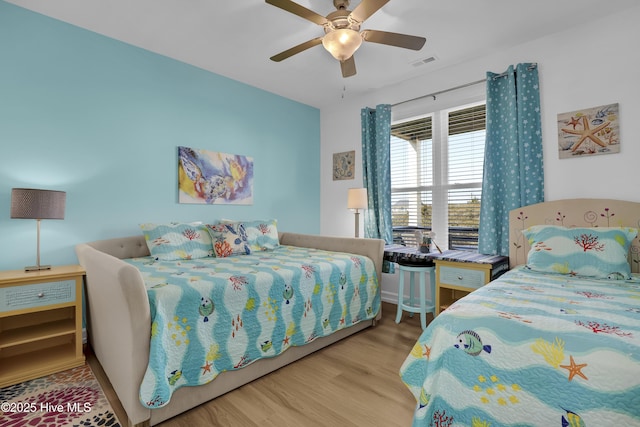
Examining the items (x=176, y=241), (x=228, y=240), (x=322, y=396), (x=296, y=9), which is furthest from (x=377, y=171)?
(x=322, y=396)

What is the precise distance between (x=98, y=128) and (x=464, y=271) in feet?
10.7

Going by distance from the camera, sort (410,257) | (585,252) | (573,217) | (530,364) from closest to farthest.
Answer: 1. (530,364)
2. (585,252)
3. (573,217)
4. (410,257)

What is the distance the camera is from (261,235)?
313 centimetres

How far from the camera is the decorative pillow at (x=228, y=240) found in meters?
2.74

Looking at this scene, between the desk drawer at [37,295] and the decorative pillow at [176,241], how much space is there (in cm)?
58

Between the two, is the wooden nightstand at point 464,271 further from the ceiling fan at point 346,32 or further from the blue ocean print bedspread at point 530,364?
the ceiling fan at point 346,32

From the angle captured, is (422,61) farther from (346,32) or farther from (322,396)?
(322,396)

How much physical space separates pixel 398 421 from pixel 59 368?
2143 mm

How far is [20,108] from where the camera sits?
2248 millimetres

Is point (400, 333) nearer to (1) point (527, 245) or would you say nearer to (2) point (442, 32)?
(1) point (527, 245)

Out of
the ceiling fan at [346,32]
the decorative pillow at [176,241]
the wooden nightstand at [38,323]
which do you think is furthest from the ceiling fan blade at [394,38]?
the wooden nightstand at [38,323]

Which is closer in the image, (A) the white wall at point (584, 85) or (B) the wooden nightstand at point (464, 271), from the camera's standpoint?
(A) the white wall at point (584, 85)

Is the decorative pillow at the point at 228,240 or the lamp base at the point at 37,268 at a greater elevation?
the decorative pillow at the point at 228,240

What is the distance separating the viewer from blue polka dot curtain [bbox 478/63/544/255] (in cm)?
262
